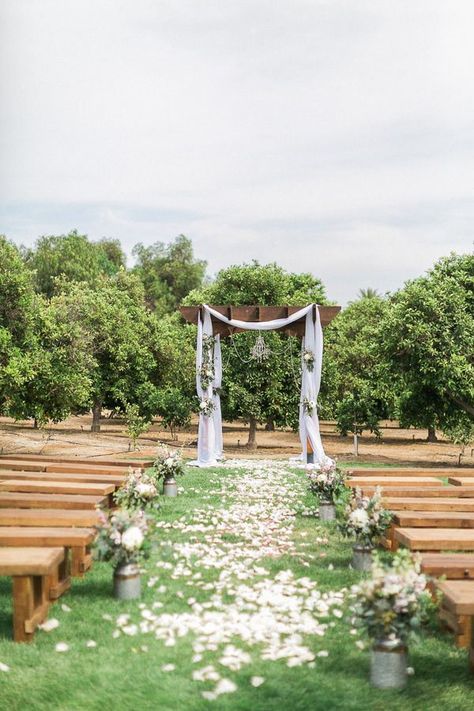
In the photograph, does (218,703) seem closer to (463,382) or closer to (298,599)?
(298,599)

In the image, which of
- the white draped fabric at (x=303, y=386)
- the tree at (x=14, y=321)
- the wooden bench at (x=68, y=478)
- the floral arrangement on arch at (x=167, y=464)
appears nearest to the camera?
the wooden bench at (x=68, y=478)

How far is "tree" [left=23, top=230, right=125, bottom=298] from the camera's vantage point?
51375mm

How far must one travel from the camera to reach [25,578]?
5430 millimetres

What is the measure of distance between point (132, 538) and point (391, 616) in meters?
2.57

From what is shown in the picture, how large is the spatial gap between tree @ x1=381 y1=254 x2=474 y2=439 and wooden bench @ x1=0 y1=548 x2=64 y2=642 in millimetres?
13362

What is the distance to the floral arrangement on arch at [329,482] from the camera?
10.1m

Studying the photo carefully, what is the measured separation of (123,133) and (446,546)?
11904mm

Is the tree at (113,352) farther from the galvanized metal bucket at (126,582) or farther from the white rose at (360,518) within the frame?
the galvanized metal bucket at (126,582)

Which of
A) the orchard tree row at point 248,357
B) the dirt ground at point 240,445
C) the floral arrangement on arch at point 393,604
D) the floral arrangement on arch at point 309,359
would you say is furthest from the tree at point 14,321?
the floral arrangement on arch at point 393,604

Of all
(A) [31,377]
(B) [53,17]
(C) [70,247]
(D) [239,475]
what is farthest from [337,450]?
(C) [70,247]

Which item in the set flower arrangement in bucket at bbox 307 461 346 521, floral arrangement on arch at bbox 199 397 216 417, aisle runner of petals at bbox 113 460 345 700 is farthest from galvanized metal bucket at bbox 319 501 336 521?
floral arrangement on arch at bbox 199 397 216 417

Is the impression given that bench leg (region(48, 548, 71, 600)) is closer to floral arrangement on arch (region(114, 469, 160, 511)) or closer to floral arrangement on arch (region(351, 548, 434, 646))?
floral arrangement on arch (region(114, 469, 160, 511))

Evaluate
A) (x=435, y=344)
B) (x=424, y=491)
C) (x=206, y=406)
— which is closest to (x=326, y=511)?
(x=424, y=491)

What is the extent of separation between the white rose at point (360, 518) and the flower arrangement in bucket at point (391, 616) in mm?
2430
